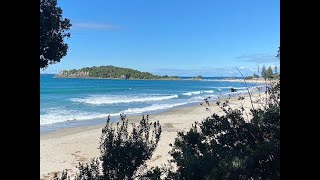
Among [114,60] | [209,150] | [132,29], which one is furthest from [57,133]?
[132,29]

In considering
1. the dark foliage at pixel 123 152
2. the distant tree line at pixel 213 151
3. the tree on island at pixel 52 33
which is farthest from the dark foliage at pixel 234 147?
the tree on island at pixel 52 33

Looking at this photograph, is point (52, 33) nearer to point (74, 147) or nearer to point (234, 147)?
point (234, 147)

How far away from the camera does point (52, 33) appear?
2.45 metres

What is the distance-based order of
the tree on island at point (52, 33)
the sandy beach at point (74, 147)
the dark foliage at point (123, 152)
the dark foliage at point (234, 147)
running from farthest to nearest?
the sandy beach at point (74, 147) → the dark foliage at point (123, 152) → the dark foliage at point (234, 147) → the tree on island at point (52, 33)

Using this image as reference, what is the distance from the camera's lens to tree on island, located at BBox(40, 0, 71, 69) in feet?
7.54

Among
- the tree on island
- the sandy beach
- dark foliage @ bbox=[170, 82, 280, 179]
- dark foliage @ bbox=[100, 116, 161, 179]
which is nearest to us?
the tree on island

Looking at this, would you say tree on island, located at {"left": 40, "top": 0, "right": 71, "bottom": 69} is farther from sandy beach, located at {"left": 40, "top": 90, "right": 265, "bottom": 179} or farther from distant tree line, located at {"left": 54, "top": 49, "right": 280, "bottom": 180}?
sandy beach, located at {"left": 40, "top": 90, "right": 265, "bottom": 179}

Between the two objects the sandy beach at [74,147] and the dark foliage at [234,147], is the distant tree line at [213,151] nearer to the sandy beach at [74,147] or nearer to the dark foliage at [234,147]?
the dark foliage at [234,147]

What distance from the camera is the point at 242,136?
8.90 feet

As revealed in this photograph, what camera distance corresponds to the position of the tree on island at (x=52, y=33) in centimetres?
230

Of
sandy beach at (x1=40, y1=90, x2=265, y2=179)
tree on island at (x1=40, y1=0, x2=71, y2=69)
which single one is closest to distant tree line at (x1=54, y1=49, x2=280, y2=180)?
sandy beach at (x1=40, y1=90, x2=265, y2=179)

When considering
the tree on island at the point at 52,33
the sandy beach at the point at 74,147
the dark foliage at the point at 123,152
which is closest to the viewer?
the tree on island at the point at 52,33

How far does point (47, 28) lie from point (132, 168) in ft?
4.29
